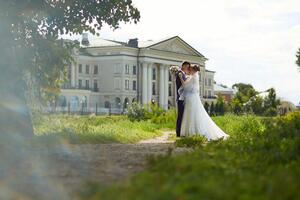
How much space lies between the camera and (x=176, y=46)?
115 m

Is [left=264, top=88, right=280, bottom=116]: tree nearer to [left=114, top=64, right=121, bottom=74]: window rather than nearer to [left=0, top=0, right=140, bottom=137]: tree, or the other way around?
[left=114, top=64, right=121, bottom=74]: window

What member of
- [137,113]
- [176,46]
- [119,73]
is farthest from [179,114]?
[176,46]

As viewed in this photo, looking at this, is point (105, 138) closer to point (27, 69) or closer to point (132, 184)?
point (27, 69)

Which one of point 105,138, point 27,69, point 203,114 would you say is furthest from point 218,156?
point 27,69

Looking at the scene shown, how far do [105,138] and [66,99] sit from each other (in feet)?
259

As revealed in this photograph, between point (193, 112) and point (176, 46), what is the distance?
101m

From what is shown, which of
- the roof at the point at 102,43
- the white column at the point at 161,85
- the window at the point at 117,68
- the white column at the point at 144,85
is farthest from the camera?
the white column at the point at 161,85

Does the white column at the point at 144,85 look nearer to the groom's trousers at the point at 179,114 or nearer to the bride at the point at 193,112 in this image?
the groom's trousers at the point at 179,114

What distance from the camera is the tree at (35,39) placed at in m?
13.3

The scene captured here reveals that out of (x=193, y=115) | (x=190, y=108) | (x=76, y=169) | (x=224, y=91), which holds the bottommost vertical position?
(x=76, y=169)

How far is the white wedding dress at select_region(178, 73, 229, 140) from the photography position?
1486cm

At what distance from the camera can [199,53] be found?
398ft

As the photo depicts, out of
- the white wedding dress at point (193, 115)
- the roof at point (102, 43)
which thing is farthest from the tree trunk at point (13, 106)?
the roof at point (102, 43)

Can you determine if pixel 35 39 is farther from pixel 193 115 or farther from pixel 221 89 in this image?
pixel 221 89
